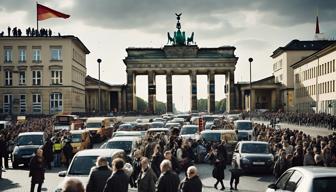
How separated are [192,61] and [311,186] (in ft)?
406

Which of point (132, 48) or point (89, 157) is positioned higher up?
point (132, 48)

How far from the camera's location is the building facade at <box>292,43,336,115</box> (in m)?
82.6

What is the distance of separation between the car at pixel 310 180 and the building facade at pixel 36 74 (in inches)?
3236

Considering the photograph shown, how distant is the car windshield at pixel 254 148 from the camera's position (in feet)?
85.9

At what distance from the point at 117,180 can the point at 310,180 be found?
3.40m

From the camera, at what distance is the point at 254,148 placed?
86.3 feet

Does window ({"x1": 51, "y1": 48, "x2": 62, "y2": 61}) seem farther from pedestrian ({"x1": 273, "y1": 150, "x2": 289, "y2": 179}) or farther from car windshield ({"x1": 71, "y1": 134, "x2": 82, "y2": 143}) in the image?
pedestrian ({"x1": 273, "y1": 150, "x2": 289, "y2": 179})

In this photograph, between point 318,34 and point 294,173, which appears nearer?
point 294,173

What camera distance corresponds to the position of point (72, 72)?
96.1 meters

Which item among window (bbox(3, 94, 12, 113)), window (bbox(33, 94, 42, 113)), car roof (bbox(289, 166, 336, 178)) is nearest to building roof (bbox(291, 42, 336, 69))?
window (bbox(33, 94, 42, 113))

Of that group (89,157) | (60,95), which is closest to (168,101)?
(60,95)

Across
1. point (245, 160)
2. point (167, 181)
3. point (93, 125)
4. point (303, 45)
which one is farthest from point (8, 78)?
point (167, 181)

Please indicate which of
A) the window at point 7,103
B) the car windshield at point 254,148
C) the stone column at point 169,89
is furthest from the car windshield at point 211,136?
the stone column at point 169,89

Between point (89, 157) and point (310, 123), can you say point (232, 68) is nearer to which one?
point (310, 123)
